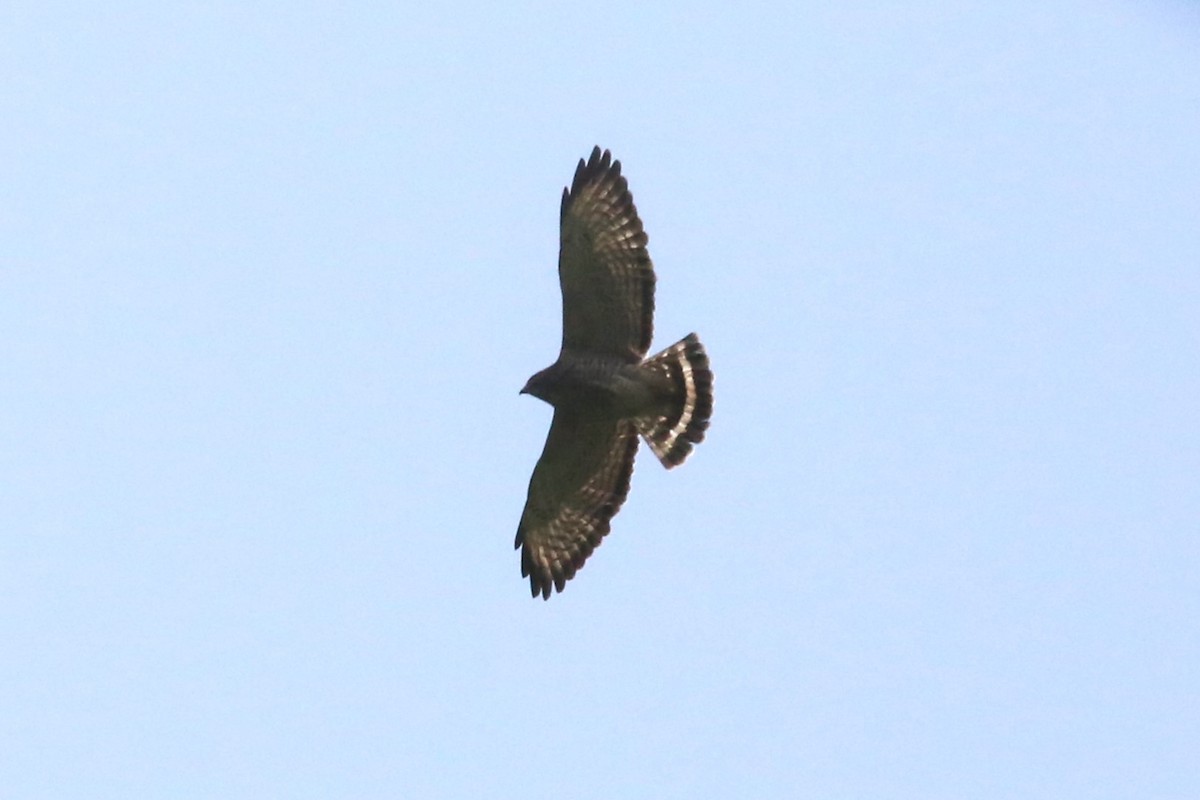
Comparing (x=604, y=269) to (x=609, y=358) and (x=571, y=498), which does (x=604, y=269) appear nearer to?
(x=609, y=358)

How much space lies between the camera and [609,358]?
13.3 metres

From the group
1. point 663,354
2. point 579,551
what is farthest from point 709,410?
point 579,551

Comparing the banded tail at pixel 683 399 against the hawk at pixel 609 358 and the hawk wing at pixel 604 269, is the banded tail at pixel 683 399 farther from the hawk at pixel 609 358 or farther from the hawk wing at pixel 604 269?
the hawk wing at pixel 604 269

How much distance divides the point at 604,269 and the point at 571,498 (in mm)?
A: 1771

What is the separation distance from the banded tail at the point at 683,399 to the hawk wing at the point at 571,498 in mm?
306

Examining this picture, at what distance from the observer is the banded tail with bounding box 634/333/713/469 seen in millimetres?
13359

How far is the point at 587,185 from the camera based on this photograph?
43.5 ft

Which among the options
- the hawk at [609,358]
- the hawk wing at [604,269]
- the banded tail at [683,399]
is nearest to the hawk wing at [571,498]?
the hawk at [609,358]

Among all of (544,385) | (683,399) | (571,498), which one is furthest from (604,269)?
(571,498)

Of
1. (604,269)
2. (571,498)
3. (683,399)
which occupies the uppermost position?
(604,269)

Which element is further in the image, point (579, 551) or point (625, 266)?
point (579, 551)

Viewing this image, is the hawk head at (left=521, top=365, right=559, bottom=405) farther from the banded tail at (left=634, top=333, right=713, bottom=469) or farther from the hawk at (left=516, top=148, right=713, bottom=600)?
the banded tail at (left=634, top=333, right=713, bottom=469)

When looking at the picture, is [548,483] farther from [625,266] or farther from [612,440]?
[625,266]

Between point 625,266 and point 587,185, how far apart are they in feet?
1.99
